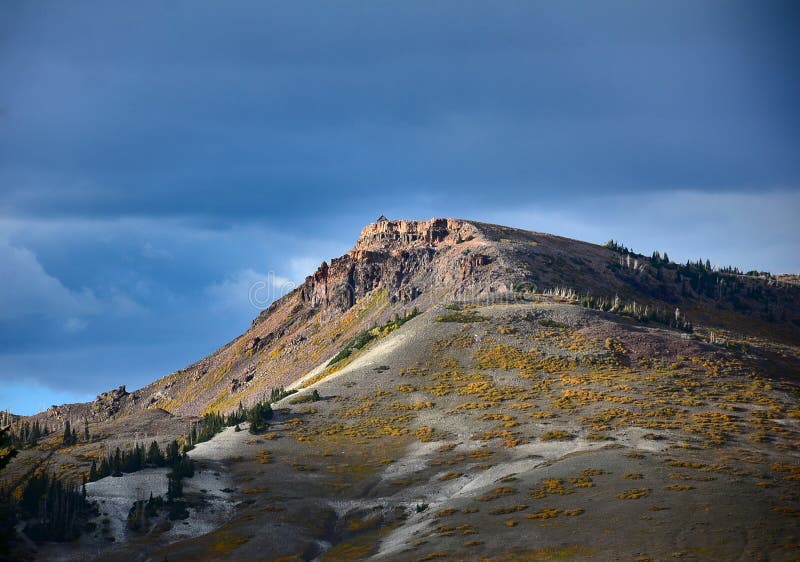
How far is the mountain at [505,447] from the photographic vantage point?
71750mm

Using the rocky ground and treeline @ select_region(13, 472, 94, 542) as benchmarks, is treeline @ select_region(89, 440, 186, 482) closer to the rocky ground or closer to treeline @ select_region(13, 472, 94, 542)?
the rocky ground

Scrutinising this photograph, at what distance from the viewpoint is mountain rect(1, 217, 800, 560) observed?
71.8m

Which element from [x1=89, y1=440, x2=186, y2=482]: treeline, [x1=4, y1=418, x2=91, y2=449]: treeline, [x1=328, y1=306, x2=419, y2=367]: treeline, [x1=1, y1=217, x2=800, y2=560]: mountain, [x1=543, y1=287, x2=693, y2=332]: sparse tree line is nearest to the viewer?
[x1=1, y1=217, x2=800, y2=560]: mountain

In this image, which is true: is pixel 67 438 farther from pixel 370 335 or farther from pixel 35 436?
pixel 370 335

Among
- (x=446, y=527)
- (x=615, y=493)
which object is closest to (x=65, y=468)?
(x=446, y=527)

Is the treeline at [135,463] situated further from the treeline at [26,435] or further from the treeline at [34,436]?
the treeline at [26,435]

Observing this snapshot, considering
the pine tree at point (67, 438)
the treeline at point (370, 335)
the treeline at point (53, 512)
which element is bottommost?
the treeline at point (53, 512)

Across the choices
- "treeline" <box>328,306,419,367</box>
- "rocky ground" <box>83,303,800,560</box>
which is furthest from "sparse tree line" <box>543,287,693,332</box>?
"treeline" <box>328,306,419,367</box>

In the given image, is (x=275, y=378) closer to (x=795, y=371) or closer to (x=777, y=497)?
(x=795, y=371)

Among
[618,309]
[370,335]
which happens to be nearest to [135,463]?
[370,335]

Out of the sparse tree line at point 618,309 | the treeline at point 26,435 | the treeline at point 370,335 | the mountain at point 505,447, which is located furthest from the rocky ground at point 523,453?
the treeline at point 26,435

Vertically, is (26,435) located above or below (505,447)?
below

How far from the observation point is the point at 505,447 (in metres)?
104

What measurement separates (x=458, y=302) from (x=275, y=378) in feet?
141
